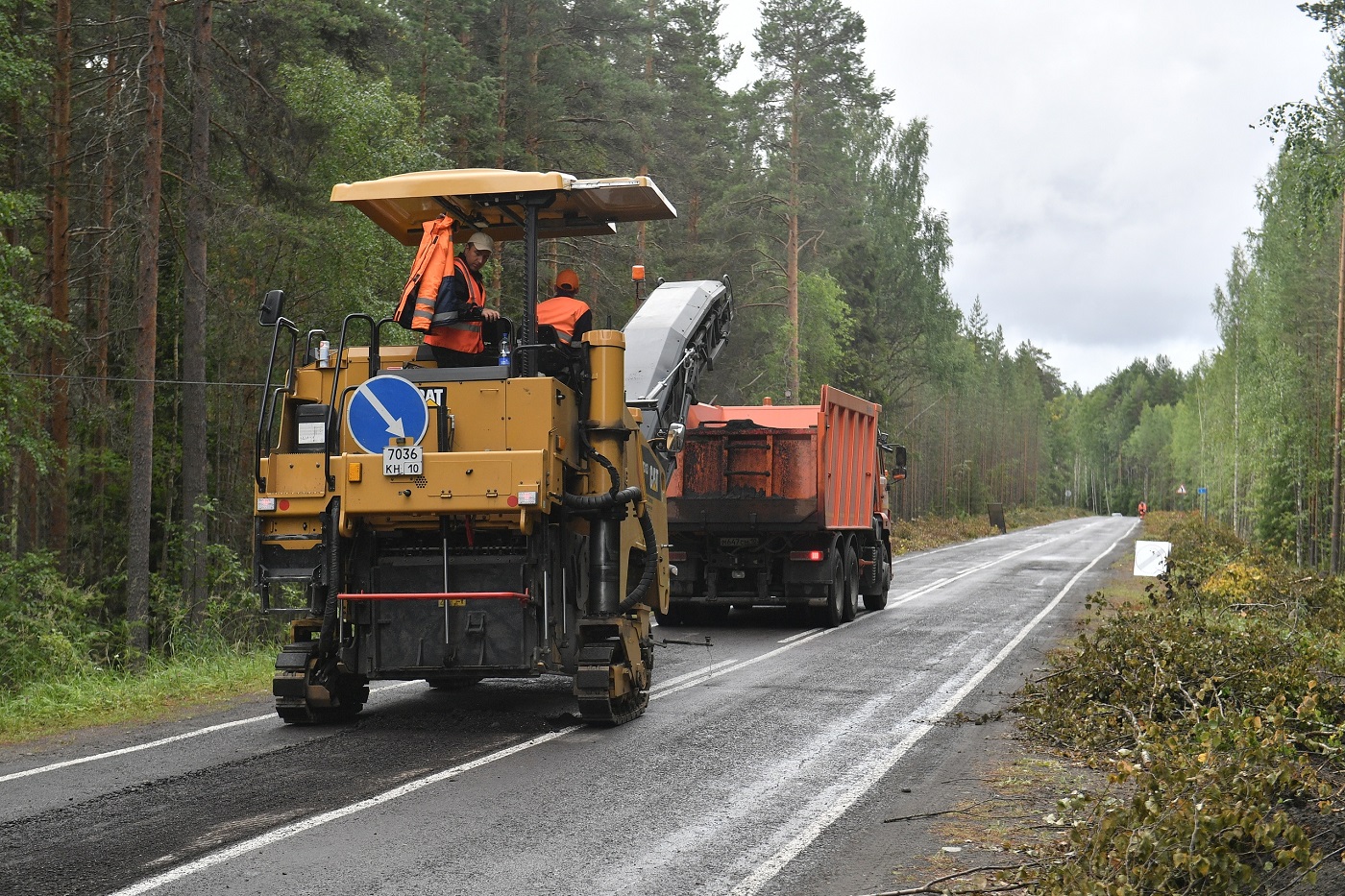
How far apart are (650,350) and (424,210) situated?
3.18 metres

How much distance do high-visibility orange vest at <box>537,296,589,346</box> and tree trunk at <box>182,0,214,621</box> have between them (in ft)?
34.6

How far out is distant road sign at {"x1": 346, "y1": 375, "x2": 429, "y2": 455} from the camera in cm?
805

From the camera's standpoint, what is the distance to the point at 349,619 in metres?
8.50

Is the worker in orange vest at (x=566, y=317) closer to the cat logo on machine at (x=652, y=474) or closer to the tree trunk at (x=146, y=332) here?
the cat logo on machine at (x=652, y=474)

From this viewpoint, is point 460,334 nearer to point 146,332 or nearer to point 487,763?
point 487,763

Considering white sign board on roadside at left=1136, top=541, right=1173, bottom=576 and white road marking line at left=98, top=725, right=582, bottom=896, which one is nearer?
white road marking line at left=98, top=725, right=582, bottom=896

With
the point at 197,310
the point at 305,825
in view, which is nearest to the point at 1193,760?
the point at 305,825

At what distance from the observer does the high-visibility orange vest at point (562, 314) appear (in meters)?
9.20

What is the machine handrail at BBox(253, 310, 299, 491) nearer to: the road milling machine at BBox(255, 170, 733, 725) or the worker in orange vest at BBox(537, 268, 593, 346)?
the road milling machine at BBox(255, 170, 733, 725)

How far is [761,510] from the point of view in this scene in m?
16.2

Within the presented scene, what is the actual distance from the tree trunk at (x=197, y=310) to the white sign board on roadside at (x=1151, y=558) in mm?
16056

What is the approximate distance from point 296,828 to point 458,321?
3.92 m

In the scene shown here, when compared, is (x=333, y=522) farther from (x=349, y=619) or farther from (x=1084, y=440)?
(x=1084, y=440)

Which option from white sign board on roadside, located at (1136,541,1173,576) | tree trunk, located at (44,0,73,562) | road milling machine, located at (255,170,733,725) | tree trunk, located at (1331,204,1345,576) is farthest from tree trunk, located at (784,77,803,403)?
road milling machine, located at (255,170,733,725)
